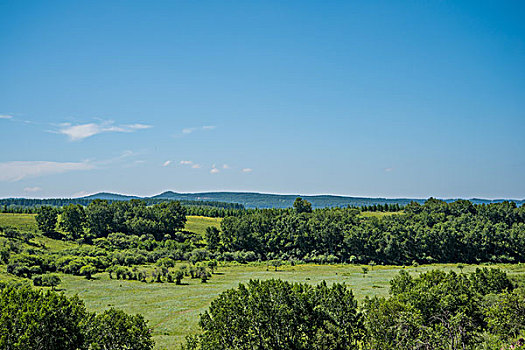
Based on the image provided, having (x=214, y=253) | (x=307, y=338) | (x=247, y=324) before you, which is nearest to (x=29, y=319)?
(x=247, y=324)

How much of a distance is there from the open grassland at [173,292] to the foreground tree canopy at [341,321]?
1369 centimetres

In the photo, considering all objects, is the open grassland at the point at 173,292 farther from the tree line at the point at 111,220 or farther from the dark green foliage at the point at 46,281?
the tree line at the point at 111,220

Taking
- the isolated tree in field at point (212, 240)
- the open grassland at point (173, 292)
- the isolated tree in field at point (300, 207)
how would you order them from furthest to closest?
the isolated tree in field at point (300, 207)
the isolated tree in field at point (212, 240)
the open grassland at point (173, 292)

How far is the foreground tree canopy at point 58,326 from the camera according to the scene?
25.3 metres

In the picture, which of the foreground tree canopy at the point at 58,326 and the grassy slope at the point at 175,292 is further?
the grassy slope at the point at 175,292

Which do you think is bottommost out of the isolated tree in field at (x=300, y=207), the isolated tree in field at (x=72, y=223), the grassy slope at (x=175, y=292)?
the grassy slope at (x=175, y=292)

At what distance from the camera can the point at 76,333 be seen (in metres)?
27.7

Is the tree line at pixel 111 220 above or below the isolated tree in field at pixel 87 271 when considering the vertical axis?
above

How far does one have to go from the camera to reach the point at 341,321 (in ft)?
109

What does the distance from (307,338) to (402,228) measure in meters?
113

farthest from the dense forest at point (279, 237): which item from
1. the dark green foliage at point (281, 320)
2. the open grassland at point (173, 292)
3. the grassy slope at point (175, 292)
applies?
the dark green foliage at point (281, 320)

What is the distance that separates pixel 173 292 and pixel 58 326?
5591 centimetres

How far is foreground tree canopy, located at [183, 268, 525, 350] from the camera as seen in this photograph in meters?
30.3

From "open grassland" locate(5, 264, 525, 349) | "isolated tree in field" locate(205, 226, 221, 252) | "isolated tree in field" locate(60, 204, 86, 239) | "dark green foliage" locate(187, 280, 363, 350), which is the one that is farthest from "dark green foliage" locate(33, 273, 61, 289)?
"isolated tree in field" locate(60, 204, 86, 239)
